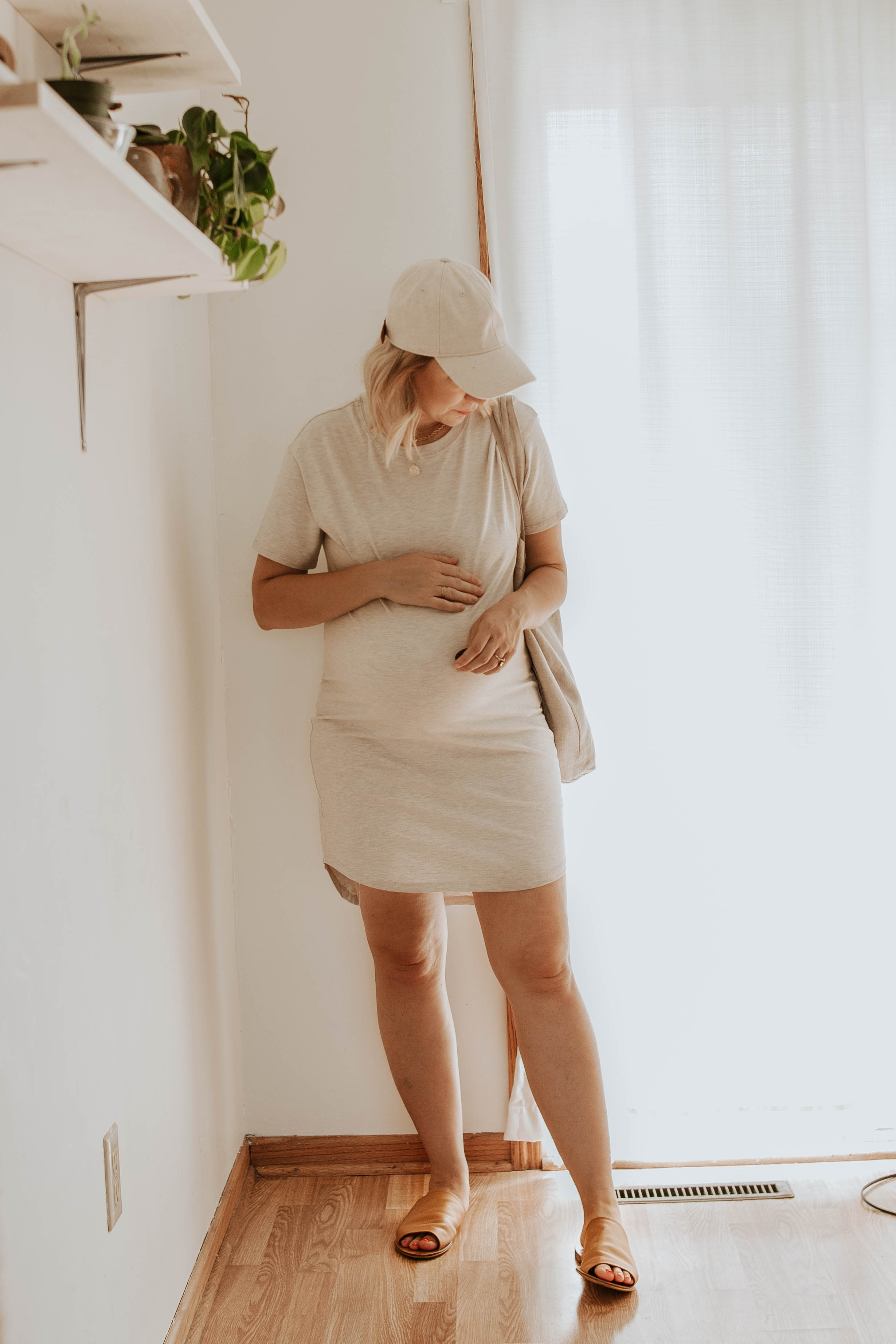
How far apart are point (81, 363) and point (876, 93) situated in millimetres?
1499

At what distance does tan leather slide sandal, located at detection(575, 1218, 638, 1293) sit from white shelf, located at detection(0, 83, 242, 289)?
149 cm

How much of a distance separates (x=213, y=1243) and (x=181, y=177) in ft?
5.21

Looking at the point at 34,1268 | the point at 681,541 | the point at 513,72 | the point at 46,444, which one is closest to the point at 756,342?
the point at 681,541

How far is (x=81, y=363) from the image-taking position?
120 cm

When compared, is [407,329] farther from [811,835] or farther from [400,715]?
[811,835]

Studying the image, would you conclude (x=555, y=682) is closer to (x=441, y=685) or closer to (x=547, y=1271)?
(x=441, y=685)

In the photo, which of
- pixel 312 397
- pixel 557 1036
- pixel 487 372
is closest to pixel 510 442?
pixel 487 372

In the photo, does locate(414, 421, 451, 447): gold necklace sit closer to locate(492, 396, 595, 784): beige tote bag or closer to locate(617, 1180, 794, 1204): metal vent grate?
locate(492, 396, 595, 784): beige tote bag

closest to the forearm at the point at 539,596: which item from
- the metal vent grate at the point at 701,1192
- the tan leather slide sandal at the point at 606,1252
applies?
the tan leather slide sandal at the point at 606,1252

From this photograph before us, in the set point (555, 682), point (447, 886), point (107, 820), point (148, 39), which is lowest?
point (447, 886)

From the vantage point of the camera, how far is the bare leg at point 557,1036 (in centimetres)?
166

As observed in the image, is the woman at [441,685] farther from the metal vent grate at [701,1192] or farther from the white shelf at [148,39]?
the white shelf at [148,39]

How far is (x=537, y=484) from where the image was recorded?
1.67m

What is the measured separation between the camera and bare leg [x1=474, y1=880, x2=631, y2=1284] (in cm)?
166
